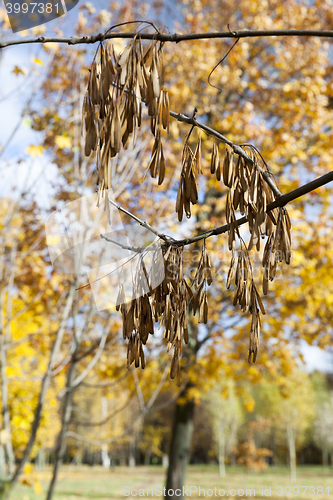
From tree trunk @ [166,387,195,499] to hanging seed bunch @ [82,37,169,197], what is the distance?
8.00 metres

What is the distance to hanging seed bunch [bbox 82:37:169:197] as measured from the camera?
1215 millimetres

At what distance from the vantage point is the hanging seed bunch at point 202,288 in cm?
154

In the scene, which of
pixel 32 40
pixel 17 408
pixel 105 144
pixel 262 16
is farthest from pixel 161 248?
pixel 17 408

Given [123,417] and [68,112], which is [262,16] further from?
[123,417]

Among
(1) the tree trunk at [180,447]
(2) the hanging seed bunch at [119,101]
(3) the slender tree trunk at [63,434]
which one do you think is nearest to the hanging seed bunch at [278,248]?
(2) the hanging seed bunch at [119,101]

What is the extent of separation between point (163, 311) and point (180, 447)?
328 inches

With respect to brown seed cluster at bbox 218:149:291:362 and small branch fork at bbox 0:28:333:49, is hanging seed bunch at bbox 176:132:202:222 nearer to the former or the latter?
brown seed cluster at bbox 218:149:291:362

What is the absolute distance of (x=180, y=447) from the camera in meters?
8.74

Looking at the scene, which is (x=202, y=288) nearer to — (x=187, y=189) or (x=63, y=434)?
(x=187, y=189)

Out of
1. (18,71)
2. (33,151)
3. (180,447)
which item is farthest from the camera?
(180,447)

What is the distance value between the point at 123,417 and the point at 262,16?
3768 centimetres

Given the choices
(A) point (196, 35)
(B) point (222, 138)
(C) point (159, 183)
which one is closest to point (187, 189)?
(C) point (159, 183)

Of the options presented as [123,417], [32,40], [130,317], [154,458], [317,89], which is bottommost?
[154,458]

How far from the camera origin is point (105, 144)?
3.98ft
